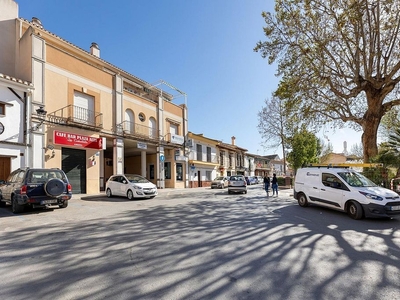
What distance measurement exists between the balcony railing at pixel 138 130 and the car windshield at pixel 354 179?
1652 centimetres

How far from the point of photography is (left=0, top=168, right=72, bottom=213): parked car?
8992 millimetres

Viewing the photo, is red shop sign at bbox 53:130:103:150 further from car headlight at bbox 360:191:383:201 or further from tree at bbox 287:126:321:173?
tree at bbox 287:126:321:173

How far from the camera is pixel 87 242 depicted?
18.0 ft

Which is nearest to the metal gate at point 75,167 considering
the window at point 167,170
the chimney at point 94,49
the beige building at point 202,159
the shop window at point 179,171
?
the window at point 167,170

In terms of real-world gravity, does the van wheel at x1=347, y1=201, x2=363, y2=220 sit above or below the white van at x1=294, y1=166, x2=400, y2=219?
below

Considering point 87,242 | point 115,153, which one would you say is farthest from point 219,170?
point 87,242

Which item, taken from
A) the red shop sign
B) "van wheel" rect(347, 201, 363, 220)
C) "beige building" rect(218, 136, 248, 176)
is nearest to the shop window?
the red shop sign

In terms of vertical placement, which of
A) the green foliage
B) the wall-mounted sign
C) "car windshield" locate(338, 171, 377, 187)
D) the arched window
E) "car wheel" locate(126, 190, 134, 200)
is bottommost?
"car wheel" locate(126, 190, 134, 200)

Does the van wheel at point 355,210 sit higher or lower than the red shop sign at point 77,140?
lower

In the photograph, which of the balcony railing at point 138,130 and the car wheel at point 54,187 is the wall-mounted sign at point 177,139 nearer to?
the balcony railing at point 138,130

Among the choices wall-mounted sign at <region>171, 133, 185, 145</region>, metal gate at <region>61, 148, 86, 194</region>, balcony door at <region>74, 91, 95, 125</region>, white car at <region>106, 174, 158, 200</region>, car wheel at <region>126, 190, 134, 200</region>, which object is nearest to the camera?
white car at <region>106, 174, 158, 200</region>

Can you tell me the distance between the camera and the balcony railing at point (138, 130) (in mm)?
21312

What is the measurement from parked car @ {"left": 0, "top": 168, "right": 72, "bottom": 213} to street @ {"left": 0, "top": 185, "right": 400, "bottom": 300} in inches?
59.1

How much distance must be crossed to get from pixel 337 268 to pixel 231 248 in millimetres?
1881
